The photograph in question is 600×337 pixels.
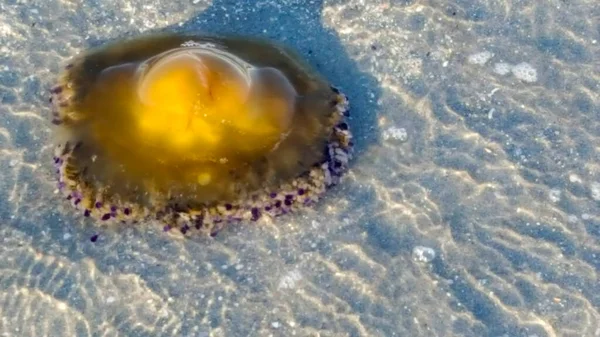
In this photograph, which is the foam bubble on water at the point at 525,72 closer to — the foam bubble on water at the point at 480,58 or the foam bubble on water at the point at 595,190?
the foam bubble on water at the point at 480,58

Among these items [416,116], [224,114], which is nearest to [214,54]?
[224,114]

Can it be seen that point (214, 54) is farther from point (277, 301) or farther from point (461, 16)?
point (461, 16)

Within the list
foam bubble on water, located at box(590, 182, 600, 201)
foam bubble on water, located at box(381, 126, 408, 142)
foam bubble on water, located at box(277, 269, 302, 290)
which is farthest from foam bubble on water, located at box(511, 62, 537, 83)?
foam bubble on water, located at box(277, 269, 302, 290)

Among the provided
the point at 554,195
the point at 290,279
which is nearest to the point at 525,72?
the point at 554,195

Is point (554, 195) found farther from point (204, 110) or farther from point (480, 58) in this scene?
point (204, 110)

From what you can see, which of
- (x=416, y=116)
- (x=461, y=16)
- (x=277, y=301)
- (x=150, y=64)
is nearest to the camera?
(x=277, y=301)

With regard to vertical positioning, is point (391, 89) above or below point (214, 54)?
below

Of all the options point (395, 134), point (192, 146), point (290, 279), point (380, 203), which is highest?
point (192, 146)
